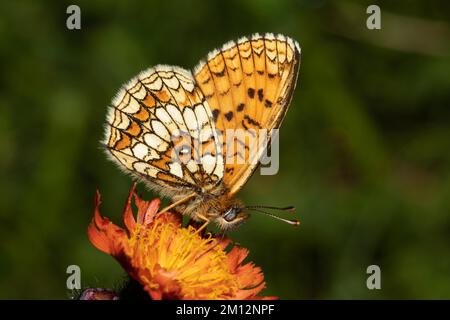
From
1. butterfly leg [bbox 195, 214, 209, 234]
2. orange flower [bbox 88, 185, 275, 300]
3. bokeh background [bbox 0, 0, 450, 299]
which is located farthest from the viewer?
bokeh background [bbox 0, 0, 450, 299]

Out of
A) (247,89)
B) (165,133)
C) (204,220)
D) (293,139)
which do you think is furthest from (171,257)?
(293,139)

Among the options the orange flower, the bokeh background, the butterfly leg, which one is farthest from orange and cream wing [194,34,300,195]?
A: the bokeh background

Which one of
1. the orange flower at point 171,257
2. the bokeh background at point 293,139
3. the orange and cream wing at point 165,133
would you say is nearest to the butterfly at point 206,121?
the orange and cream wing at point 165,133

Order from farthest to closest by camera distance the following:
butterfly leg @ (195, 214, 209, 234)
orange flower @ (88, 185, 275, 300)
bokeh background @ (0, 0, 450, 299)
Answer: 1. bokeh background @ (0, 0, 450, 299)
2. butterfly leg @ (195, 214, 209, 234)
3. orange flower @ (88, 185, 275, 300)

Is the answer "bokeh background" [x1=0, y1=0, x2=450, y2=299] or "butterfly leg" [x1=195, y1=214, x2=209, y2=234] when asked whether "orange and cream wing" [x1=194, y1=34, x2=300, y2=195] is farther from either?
"bokeh background" [x1=0, y1=0, x2=450, y2=299]

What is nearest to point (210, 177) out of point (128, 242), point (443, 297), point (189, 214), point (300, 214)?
point (189, 214)

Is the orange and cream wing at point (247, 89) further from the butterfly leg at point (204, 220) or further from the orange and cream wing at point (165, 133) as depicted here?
the butterfly leg at point (204, 220)

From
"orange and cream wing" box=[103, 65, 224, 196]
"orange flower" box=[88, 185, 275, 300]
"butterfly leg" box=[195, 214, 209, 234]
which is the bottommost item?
A: "orange flower" box=[88, 185, 275, 300]
